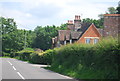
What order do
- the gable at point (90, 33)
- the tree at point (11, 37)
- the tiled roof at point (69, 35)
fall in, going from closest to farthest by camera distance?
the gable at point (90, 33), the tiled roof at point (69, 35), the tree at point (11, 37)

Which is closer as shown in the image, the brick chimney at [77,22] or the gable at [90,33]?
the gable at [90,33]

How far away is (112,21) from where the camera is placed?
5241 centimetres

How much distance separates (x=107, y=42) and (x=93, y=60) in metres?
3.55

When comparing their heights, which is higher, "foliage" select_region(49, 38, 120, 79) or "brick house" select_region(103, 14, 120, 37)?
"brick house" select_region(103, 14, 120, 37)

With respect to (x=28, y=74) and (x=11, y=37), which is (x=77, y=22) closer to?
(x=28, y=74)

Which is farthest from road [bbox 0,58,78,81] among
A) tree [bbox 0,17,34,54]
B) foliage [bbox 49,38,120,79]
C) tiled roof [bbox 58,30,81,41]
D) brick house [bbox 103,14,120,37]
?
tree [bbox 0,17,34,54]

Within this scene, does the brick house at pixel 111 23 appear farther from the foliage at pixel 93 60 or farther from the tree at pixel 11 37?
the tree at pixel 11 37

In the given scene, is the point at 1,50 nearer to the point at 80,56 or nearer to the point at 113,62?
the point at 80,56

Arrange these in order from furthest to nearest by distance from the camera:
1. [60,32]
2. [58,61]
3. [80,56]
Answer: [60,32] < [58,61] < [80,56]

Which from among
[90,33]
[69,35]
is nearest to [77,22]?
[69,35]

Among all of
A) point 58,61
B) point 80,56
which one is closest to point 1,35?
point 58,61

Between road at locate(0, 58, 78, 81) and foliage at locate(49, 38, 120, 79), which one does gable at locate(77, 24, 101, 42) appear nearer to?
foliage at locate(49, 38, 120, 79)

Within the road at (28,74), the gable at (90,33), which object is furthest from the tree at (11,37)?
the road at (28,74)

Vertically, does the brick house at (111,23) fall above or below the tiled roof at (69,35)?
above
